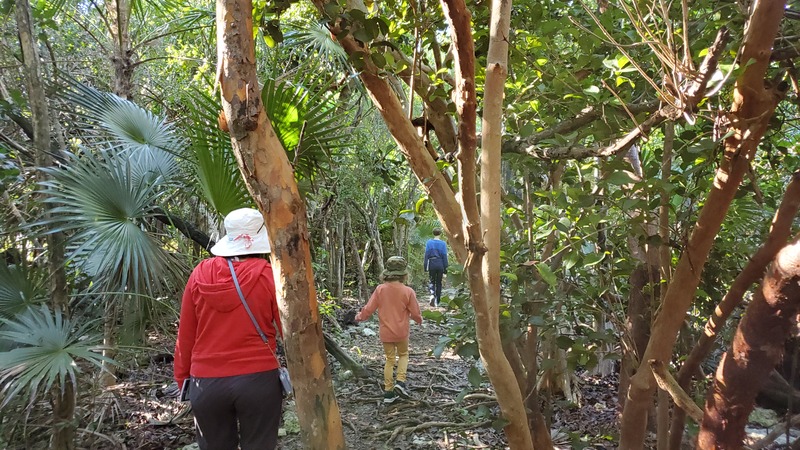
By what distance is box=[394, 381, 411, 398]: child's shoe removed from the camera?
525 cm

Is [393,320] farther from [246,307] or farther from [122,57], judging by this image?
[122,57]

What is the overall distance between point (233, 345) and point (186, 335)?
0.27 m

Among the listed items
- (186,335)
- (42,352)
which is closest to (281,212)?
(186,335)

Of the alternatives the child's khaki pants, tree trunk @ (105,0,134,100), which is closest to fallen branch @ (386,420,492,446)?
the child's khaki pants

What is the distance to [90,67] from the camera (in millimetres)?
7238

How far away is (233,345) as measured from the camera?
2.54 metres

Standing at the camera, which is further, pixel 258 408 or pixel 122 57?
pixel 122 57

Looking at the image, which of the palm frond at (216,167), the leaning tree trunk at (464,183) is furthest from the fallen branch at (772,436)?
the palm frond at (216,167)

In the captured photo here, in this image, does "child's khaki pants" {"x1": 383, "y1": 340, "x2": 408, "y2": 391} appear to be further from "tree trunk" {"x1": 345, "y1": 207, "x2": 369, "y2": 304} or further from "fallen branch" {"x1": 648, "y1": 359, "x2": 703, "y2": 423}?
"tree trunk" {"x1": 345, "y1": 207, "x2": 369, "y2": 304}

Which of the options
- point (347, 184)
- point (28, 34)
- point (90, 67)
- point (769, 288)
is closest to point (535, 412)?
point (769, 288)

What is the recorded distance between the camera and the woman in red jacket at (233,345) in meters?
2.54

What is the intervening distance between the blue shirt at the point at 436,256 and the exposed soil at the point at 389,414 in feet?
12.5

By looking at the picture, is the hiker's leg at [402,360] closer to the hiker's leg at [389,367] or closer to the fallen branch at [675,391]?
the hiker's leg at [389,367]

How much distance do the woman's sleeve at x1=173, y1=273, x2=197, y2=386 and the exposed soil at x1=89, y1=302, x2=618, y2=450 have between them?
113cm
